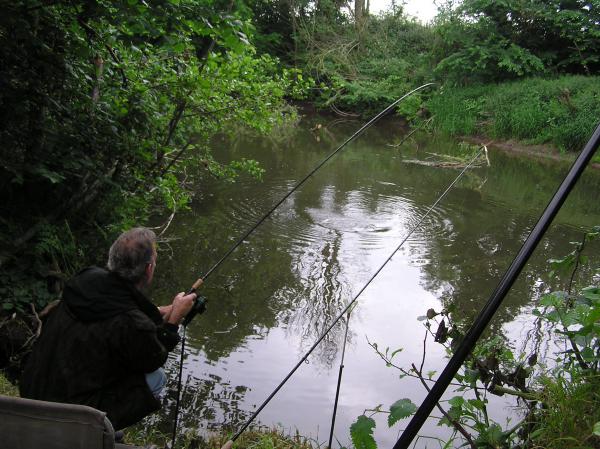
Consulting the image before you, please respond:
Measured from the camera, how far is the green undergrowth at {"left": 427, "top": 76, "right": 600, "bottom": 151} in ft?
54.1

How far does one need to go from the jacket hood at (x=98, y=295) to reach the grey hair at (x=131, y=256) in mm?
36

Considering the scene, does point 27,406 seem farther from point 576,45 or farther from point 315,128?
point 576,45

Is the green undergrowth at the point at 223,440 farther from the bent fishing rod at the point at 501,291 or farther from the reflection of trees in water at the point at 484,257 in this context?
the bent fishing rod at the point at 501,291

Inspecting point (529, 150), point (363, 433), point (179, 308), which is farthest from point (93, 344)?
point (529, 150)

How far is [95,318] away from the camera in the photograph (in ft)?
7.28

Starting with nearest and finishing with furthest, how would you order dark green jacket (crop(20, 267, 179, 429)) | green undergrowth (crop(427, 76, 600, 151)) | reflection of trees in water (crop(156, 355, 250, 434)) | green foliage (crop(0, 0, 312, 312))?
dark green jacket (crop(20, 267, 179, 429))
green foliage (crop(0, 0, 312, 312))
reflection of trees in water (crop(156, 355, 250, 434))
green undergrowth (crop(427, 76, 600, 151))

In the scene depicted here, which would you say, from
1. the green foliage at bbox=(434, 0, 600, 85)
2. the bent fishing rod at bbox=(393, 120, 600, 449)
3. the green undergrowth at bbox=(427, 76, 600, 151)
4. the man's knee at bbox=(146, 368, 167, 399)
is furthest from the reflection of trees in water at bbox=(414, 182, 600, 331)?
the green foliage at bbox=(434, 0, 600, 85)

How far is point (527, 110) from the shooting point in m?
17.6

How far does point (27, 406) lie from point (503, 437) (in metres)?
1.72

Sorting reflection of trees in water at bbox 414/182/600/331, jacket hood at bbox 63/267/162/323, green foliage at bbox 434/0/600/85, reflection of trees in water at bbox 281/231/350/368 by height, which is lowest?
reflection of trees in water at bbox 281/231/350/368

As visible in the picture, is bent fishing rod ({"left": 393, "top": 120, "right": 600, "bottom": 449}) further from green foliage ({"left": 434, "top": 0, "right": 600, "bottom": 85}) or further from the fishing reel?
green foliage ({"left": 434, "top": 0, "right": 600, "bottom": 85})

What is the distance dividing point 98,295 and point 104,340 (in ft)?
0.56

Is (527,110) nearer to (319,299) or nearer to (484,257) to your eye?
(484,257)

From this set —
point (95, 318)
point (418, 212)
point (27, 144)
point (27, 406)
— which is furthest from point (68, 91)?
point (418, 212)
